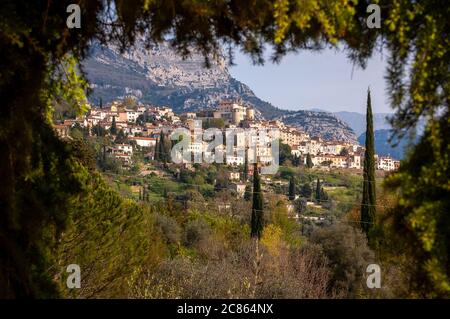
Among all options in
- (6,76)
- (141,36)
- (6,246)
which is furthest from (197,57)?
(6,246)

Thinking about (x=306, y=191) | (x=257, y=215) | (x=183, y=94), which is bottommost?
(x=306, y=191)


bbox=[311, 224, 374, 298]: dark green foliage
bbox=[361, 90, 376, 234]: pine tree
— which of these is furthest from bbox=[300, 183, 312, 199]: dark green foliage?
bbox=[311, 224, 374, 298]: dark green foliage

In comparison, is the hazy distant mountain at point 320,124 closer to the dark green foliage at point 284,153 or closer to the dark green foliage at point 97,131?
the dark green foliage at point 284,153

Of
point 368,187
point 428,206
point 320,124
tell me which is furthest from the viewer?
point 320,124

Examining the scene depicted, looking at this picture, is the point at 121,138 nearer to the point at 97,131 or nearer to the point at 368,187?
the point at 97,131

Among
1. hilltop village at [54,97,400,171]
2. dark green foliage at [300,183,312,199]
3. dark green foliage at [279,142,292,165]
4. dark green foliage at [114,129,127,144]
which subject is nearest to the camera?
dark green foliage at [300,183,312,199]

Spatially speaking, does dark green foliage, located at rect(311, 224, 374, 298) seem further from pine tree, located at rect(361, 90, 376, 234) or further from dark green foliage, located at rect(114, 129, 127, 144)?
dark green foliage, located at rect(114, 129, 127, 144)

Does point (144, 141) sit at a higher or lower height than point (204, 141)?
lower

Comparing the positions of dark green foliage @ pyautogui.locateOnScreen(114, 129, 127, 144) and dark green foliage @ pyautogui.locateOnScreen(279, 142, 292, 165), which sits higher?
dark green foliage @ pyautogui.locateOnScreen(114, 129, 127, 144)

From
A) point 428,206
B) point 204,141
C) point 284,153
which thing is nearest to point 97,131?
point 204,141

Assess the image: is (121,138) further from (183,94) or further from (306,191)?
(183,94)

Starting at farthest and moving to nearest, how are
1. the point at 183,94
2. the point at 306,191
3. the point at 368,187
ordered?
the point at 183,94 < the point at 306,191 < the point at 368,187

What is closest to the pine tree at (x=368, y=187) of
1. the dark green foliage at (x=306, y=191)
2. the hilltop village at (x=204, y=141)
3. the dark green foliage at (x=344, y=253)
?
the dark green foliage at (x=344, y=253)

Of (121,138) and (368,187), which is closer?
(368,187)
